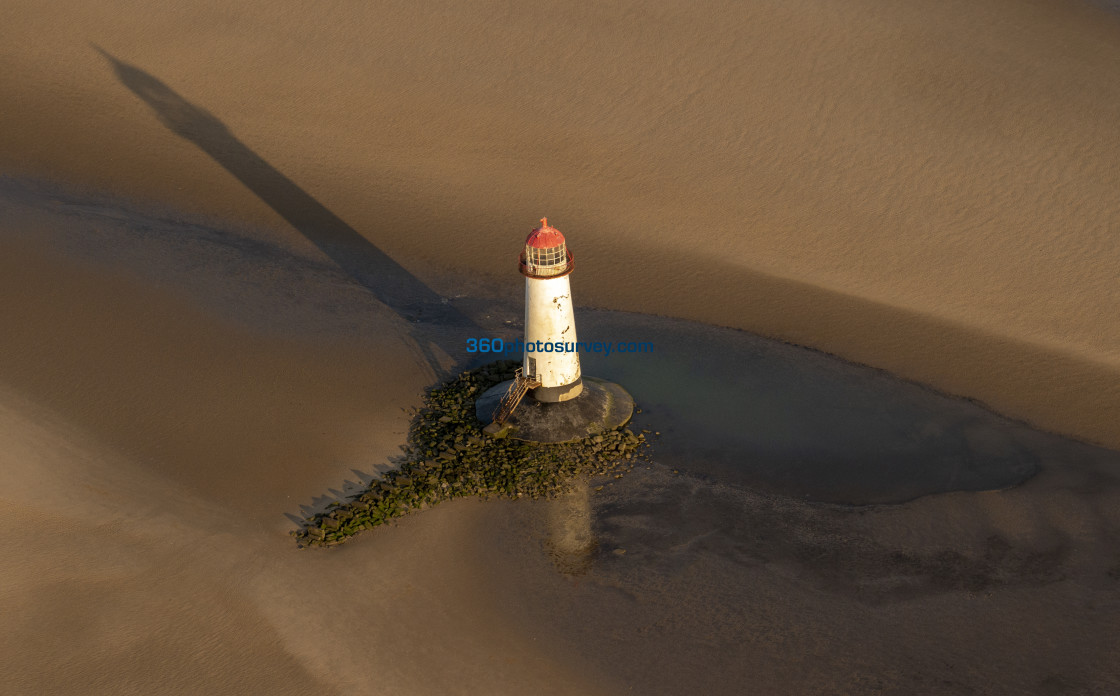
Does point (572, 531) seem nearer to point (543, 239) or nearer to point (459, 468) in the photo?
point (459, 468)

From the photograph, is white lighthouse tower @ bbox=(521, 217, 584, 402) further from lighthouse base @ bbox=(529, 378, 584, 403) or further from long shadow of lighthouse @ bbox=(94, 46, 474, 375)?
long shadow of lighthouse @ bbox=(94, 46, 474, 375)

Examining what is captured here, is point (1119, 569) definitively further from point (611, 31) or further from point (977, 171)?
point (611, 31)

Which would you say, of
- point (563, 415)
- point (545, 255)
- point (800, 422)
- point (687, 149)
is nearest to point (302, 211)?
point (687, 149)

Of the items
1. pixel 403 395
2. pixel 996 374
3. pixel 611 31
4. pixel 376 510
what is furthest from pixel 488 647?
pixel 611 31

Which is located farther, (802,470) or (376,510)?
(802,470)

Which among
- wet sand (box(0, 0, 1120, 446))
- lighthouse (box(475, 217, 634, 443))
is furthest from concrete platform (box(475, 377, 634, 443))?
wet sand (box(0, 0, 1120, 446))
